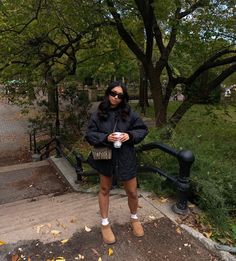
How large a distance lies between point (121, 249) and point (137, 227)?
0.31m

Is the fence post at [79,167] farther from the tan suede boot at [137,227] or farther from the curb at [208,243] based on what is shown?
the curb at [208,243]

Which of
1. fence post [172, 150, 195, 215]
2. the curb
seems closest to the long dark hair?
fence post [172, 150, 195, 215]

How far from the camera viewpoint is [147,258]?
2.64 meters

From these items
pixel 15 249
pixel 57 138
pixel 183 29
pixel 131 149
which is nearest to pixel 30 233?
pixel 15 249

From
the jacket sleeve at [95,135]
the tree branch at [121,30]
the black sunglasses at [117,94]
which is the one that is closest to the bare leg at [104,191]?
the jacket sleeve at [95,135]

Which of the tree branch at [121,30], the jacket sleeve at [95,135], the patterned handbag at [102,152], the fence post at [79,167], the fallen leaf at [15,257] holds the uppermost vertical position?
the tree branch at [121,30]

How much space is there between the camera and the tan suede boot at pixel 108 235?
2814 millimetres

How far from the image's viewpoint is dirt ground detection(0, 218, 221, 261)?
104 inches

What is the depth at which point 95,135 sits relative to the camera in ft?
9.09

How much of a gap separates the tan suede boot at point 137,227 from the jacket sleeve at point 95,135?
0.95m

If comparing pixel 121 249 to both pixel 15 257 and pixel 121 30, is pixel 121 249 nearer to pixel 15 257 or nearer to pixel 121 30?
pixel 15 257

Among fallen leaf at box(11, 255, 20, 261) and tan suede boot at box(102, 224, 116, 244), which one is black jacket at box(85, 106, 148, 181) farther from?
fallen leaf at box(11, 255, 20, 261)

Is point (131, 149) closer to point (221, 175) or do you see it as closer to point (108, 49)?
point (221, 175)

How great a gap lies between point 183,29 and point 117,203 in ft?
18.7
